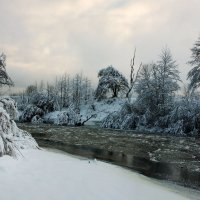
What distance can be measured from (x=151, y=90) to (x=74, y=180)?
108ft

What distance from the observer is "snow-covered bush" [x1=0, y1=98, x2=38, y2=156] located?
8.34 m

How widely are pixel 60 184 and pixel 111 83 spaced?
2178 inches

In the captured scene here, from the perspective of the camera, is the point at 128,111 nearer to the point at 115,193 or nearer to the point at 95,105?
the point at 95,105

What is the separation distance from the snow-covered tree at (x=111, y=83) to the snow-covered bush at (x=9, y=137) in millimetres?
47855

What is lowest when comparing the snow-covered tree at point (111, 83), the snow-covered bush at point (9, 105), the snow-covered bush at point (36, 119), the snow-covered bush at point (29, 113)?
the snow-covered bush at point (36, 119)

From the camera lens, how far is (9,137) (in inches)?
353

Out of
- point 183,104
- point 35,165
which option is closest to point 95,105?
point 183,104

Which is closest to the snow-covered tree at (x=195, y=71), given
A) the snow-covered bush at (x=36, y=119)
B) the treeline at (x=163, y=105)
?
the treeline at (x=163, y=105)

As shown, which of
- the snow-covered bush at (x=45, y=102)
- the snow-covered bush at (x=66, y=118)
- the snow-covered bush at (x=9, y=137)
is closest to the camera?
the snow-covered bush at (x=9, y=137)

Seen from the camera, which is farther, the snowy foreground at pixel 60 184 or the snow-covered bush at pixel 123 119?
the snow-covered bush at pixel 123 119

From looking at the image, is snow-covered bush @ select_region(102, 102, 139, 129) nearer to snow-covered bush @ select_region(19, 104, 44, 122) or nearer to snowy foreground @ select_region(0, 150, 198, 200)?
snow-covered bush @ select_region(19, 104, 44, 122)

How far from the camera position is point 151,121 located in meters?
38.3

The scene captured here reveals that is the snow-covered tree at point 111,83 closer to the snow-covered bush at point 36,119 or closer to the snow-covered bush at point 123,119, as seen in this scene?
the snow-covered bush at point 36,119

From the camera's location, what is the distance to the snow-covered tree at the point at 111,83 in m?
61.8
